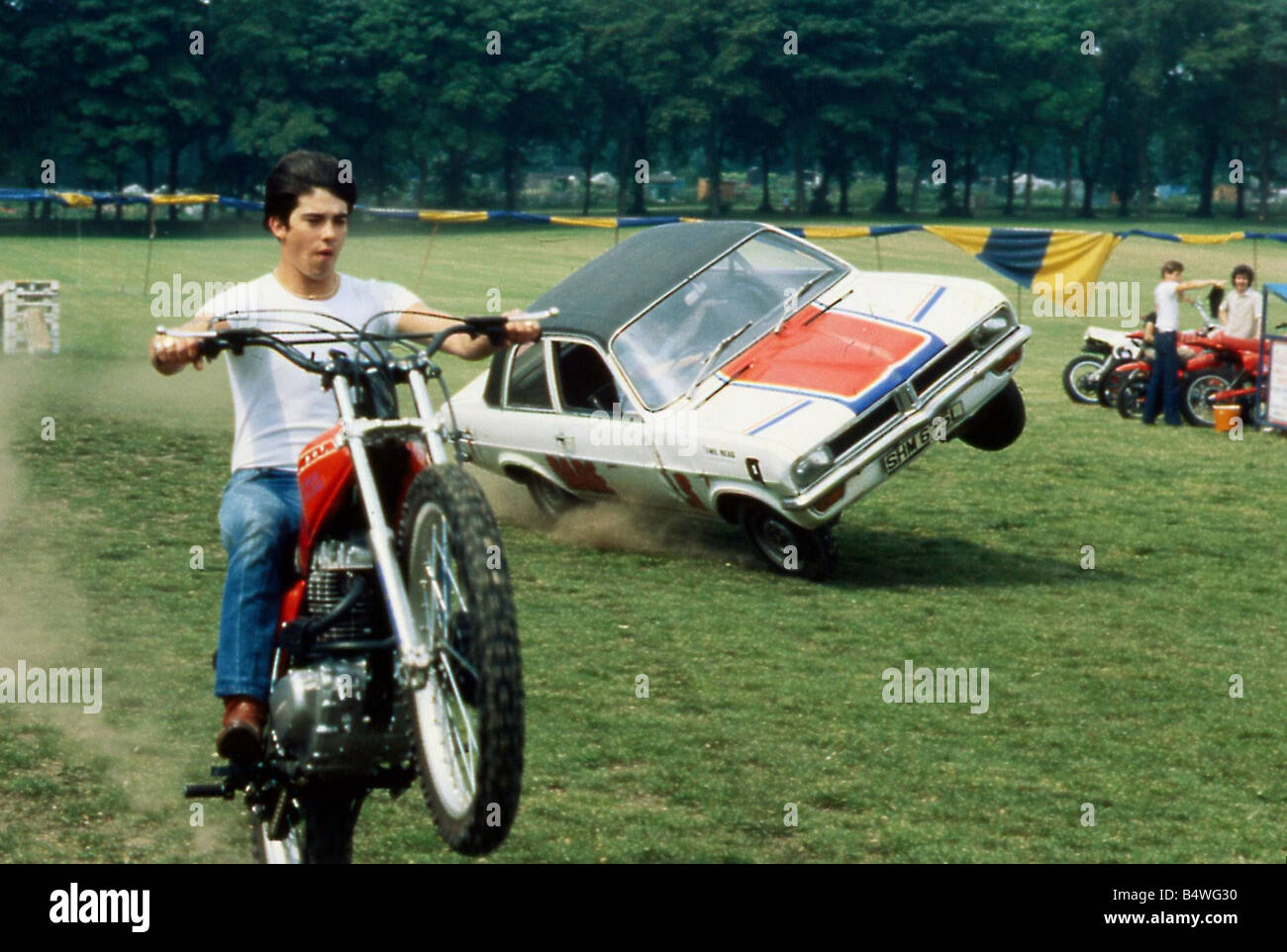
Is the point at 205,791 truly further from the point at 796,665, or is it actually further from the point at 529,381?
the point at 529,381

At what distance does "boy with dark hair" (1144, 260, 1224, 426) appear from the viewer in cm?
A: 1966

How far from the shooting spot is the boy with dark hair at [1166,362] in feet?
64.5

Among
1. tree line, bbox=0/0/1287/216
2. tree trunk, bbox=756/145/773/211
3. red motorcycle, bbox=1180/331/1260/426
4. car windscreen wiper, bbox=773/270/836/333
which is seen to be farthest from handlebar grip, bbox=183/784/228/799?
tree trunk, bbox=756/145/773/211

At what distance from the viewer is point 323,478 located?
475 cm

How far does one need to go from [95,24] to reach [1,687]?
253ft

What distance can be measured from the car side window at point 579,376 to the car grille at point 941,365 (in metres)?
2.20

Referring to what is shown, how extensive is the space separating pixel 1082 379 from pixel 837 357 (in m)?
11.7

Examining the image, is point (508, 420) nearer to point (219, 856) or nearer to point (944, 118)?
point (219, 856)

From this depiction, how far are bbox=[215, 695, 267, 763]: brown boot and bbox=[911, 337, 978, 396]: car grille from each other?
6.89 m

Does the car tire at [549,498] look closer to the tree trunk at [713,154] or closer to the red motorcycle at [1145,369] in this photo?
the red motorcycle at [1145,369]

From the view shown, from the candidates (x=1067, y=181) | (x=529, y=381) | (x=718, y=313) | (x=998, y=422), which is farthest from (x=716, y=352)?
(x=1067, y=181)

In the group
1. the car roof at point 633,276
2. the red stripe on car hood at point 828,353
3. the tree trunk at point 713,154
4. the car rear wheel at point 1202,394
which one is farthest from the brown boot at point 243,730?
the tree trunk at point 713,154

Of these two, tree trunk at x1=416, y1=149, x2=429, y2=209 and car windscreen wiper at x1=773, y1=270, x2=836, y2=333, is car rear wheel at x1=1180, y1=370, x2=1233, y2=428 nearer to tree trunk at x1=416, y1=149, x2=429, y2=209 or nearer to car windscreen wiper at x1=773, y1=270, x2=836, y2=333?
car windscreen wiper at x1=773, y1=270, x2=836, y2=333

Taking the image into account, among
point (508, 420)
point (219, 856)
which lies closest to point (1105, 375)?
point (508, 420)
